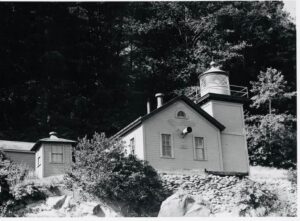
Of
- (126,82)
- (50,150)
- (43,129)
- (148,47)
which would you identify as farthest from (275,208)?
(148,47)

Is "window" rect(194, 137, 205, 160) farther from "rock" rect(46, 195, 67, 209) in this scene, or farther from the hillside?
"rock" rect(46, 195, 67, 209)

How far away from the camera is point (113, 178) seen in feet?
68.3

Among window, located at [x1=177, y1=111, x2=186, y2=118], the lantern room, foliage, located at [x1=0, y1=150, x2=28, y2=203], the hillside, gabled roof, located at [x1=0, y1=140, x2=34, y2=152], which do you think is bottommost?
the hillside

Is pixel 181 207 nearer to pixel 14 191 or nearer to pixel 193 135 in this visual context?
pixel 193 135

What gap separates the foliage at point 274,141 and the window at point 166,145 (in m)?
9.67

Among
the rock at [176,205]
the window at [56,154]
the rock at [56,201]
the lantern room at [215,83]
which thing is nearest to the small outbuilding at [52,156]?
the window at [56,154]

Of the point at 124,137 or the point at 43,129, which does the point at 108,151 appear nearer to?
the point at 124,137

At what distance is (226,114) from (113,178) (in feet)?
34.4

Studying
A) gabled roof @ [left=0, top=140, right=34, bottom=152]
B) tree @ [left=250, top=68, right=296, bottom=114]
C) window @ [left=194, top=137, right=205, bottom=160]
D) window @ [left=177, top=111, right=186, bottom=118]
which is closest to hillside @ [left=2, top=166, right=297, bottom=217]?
window @ [left=194, top=137, right=205, bottom=160]

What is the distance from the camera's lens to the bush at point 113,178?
67.6 ft

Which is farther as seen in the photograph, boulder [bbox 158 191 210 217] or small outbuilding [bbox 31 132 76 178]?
small outbuilding [bbox 31 132 76 178]

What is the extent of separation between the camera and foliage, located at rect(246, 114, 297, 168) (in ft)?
103

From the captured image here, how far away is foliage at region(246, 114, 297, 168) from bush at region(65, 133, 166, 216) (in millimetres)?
12833

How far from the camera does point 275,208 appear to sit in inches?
854
